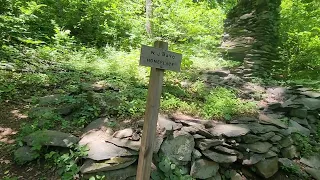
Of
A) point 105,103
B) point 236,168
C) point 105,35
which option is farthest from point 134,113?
point 105,35

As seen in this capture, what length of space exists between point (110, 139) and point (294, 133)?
3859 millimetres

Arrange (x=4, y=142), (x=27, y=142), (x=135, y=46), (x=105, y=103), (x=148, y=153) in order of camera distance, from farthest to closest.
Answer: (x=135, y=46), (x=105, y=103), (x=4, y=142), (x=27, y=142), (x=148, y=153)

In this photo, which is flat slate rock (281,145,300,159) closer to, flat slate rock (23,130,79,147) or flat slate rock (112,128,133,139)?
flat slate rock (112,128,133,139)

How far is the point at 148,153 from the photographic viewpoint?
106 inches

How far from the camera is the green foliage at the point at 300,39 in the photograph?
7.88m

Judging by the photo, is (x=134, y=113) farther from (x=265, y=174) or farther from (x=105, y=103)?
(x=265, y=174)

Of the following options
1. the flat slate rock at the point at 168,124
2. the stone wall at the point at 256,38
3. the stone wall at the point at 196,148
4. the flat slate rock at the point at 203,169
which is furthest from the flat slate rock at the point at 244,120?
the stone wall at the point at 256,38

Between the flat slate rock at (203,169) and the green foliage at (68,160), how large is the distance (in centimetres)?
160

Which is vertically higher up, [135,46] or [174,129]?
[135,46]

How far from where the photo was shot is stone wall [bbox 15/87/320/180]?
3167mm

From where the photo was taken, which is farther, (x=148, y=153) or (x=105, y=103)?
(x=105, y=103)

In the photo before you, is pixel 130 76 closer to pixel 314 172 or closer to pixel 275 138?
pixel 275 138

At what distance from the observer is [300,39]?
8.13 metres

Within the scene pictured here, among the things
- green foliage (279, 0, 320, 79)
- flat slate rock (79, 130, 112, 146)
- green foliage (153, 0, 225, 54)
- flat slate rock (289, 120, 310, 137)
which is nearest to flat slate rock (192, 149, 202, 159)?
flat slate rock (79, 130, 112, 146)
